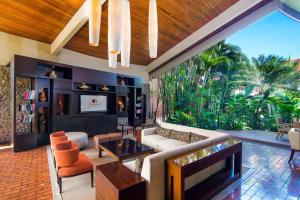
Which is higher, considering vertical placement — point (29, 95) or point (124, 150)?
point (29, 95)

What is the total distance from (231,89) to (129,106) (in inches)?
212

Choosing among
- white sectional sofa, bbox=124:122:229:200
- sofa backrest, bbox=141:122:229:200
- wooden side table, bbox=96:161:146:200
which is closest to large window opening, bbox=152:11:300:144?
white sectional sofa, bbox=124:122:229:200

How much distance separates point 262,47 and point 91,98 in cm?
861

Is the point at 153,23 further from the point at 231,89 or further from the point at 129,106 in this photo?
the point at 231,89

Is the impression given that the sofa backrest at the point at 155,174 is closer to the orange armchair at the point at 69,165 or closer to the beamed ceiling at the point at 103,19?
the orange armchair at the point at 69,165

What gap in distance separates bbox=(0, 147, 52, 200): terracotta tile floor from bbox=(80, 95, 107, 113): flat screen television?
233cm

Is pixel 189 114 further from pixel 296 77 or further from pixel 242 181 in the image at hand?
pixel 242 181

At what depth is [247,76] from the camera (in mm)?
7703

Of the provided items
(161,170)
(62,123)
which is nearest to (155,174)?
(161,170)

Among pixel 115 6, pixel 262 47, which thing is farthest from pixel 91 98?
pixel 262 47

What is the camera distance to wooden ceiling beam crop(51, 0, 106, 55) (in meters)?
4.31

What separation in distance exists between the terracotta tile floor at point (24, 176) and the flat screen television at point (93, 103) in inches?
91.6

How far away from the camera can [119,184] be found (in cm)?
188

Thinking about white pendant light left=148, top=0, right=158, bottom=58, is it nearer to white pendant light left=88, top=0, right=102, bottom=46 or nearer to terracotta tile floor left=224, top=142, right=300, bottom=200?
white pendant light left=88, top=0, right=102, bottom=46
